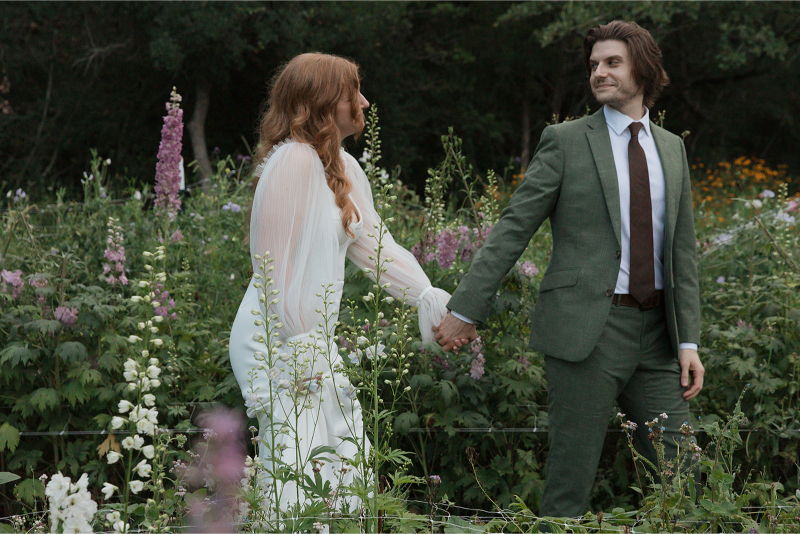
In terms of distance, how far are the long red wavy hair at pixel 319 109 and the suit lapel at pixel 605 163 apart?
86 cm

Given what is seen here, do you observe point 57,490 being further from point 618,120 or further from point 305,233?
point 618,120

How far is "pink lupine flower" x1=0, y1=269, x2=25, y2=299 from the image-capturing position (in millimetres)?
3510

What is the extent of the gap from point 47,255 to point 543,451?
8.84ft

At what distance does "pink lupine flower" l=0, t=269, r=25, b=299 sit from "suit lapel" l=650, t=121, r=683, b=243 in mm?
2824

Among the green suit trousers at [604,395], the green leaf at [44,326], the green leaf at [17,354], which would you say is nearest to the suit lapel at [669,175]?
the green suit trousers at [604,395]

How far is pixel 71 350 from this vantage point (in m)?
3.27

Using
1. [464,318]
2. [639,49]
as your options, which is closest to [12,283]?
[464,318]

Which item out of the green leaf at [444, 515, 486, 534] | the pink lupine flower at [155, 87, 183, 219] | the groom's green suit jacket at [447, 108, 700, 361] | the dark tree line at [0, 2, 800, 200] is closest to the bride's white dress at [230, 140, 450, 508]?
the groom's green suit jacket at [447, 108, 700, 361]

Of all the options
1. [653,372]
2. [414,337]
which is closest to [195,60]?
[414,337]

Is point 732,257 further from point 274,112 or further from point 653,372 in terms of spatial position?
point 274,112

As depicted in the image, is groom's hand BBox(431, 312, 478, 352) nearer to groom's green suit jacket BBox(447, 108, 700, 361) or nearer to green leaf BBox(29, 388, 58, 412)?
groom's green suit jacket BBox(447, 108, 700, 361)

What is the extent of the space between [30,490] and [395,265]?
1.86m

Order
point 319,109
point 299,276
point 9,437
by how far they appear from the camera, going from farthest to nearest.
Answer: point 9,437 < point 319,109 < point 299,276

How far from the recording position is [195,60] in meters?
13.8
